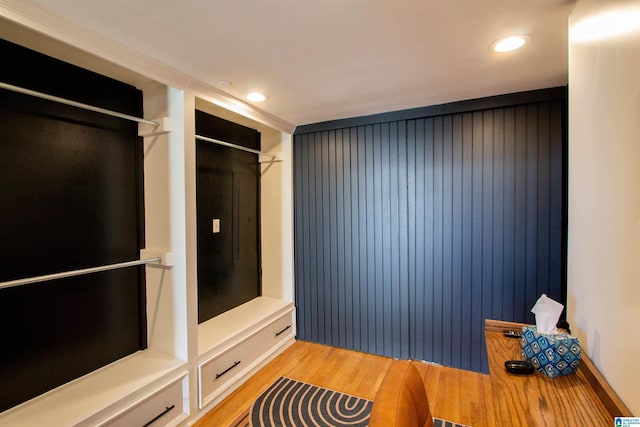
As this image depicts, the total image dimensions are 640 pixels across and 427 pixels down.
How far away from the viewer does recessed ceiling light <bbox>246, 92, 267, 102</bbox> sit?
7.73ft

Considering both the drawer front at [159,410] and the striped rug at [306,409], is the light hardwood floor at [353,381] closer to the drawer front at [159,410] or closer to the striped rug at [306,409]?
the striped rug at [306,409]

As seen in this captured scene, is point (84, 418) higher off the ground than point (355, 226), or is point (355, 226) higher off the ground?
point (355, 226)

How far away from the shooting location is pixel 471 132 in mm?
2533

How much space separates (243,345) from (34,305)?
4.72ft

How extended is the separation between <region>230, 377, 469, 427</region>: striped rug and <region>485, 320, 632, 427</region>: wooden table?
3.72ft

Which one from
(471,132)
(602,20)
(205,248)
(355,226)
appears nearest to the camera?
(602,20)

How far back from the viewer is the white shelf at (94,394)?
1.49 meters

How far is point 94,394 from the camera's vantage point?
1.66 metres

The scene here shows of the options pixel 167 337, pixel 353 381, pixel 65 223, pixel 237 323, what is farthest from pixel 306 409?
pixel 65 223

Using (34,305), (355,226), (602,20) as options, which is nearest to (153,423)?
(34,305)

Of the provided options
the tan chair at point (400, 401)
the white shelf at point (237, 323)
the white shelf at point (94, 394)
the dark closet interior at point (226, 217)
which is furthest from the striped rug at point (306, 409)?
the tan chair at point (400, 401)

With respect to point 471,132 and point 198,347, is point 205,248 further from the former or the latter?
point 471,132

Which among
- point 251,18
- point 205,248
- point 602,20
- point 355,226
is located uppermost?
point 251,18

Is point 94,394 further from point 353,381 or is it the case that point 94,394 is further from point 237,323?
point 353,381
